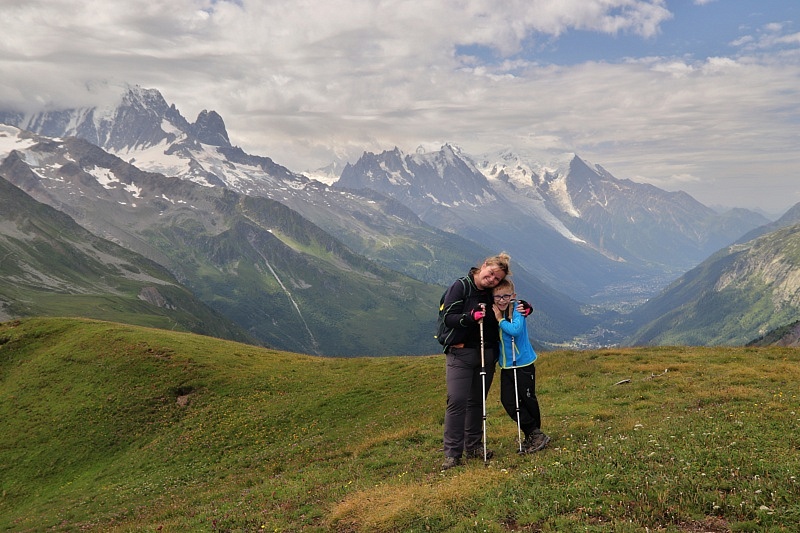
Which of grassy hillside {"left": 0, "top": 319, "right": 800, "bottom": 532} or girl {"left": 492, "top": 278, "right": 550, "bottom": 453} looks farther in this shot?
girl {"left": 492, "top": 278, "right": 550, "bottom": 453}

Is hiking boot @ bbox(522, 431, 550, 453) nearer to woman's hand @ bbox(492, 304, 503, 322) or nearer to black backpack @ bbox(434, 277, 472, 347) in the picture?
woman's hand @ bbox(492, 304, 503, 322)

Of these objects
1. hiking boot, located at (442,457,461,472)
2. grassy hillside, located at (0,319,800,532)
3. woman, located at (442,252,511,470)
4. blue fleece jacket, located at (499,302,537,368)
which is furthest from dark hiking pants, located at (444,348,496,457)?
grassy hillside, located at (0,319,800,532)

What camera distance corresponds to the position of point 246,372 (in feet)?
149

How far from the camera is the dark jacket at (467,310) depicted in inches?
635

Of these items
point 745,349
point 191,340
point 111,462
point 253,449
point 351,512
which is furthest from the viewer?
point 191,340

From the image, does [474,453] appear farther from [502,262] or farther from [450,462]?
[502,262]

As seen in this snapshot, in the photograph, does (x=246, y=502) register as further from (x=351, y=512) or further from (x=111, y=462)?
(x=111, y=462)

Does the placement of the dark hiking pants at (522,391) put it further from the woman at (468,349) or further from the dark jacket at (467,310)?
the dark jacket at (467,310)

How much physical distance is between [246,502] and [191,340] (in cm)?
4119

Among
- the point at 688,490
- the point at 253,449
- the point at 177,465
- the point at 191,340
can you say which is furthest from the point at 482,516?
the point at 191,340

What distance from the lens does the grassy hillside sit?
12.2 metres

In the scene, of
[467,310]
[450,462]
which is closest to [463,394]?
[450,462]

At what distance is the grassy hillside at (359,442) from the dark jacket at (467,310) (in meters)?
4.08

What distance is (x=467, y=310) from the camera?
16.2 m
